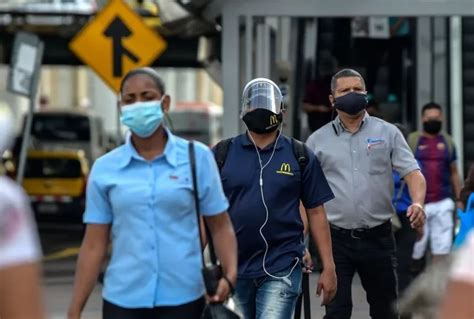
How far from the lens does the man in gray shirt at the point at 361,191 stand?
310 inches

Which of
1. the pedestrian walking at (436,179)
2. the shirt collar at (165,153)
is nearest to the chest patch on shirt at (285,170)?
the shirt collar at (165,153)

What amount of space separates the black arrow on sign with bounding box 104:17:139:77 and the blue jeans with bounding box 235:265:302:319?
18.5ft

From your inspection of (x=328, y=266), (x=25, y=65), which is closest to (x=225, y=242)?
(x=328, y=266)

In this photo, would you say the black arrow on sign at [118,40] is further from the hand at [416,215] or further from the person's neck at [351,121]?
the hand at [416,215]

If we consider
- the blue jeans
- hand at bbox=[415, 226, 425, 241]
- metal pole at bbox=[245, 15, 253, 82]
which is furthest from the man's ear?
metal pole at bbox=[245, 15, 253, 82]

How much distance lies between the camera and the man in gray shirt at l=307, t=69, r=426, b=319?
7.87 meters

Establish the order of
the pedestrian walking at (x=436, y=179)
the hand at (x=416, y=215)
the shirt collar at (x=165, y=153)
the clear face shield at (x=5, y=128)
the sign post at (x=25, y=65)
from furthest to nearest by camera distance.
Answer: the sign post at (x=25, y=65)
the pedestrian walking at (x=436, y=179)
the hand at (x=416, y=215)
the shirt collar at (x=165, y=153)
the clear face shield at (x=5, y=128)

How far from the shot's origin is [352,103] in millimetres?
7918

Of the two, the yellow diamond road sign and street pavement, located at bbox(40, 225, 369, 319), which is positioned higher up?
the yellow diamond road sign

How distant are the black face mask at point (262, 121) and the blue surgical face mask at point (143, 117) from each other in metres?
1.39

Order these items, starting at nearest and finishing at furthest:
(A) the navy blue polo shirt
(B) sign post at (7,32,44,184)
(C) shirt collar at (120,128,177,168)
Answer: (C) shirt collar at (120,128,177,168), (A) the navy blue polo shirt, (B) sign post at (7,32,44,184)

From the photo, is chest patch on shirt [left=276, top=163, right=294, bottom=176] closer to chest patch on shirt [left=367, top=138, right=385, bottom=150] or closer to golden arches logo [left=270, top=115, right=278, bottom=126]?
golden arches logo [left=270, top=115, right=278, bottom=126]

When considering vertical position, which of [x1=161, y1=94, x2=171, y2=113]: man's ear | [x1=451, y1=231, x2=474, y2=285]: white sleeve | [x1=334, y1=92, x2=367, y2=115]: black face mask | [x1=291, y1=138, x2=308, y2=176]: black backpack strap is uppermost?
[x1=334, y1=92, x2=367, y2=115]: black face mask

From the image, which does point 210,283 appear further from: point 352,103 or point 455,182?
point 455,182
